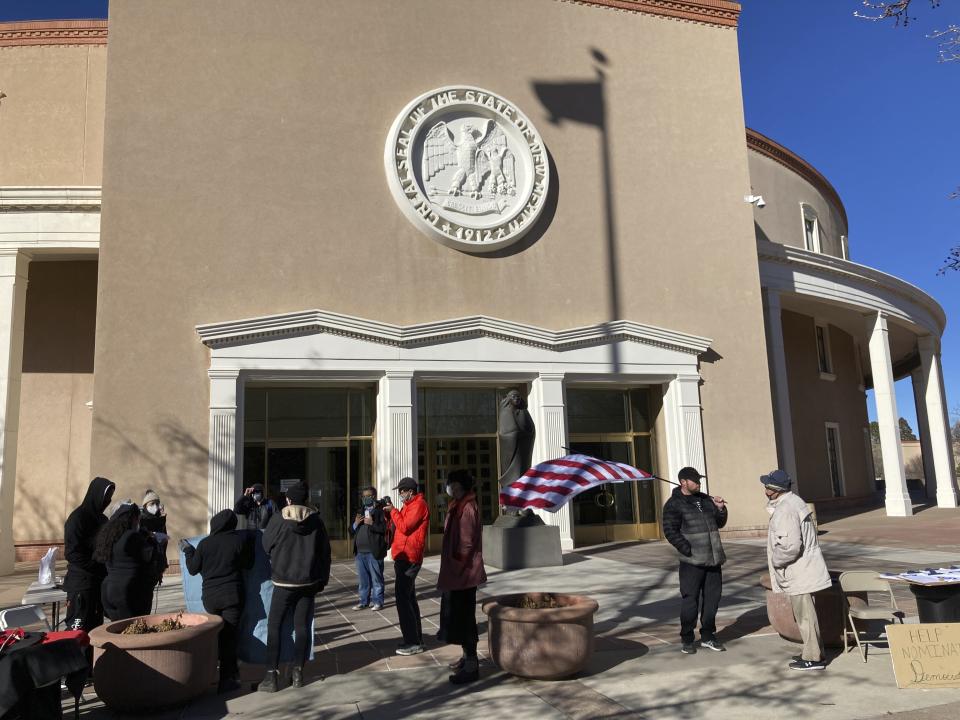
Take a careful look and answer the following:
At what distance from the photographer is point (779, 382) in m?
21.5

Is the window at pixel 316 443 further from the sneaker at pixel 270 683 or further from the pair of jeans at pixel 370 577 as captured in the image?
the sneaker at pixel 270 683

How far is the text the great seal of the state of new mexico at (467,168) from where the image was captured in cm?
1739

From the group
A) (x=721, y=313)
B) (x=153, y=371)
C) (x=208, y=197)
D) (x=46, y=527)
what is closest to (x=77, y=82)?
(x=208, y=197)

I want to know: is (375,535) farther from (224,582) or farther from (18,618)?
(18,618)

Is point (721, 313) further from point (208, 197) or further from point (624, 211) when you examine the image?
point (208, 197)

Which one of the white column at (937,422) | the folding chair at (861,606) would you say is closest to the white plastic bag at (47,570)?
the folding chair at (861,606)

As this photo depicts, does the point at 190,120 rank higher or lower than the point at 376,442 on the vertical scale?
higher

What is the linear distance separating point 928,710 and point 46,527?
18530mm

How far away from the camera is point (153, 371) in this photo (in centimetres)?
1494

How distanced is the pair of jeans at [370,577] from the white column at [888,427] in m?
18.5

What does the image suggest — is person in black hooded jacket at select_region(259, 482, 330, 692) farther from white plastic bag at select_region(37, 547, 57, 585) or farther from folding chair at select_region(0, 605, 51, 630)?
white plastic bag at select_region(37, 547, 57, 585)

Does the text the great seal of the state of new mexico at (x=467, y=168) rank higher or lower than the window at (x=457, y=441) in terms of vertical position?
higher

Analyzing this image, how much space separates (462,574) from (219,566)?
2.14 metres

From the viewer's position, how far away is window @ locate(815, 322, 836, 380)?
29.3m
